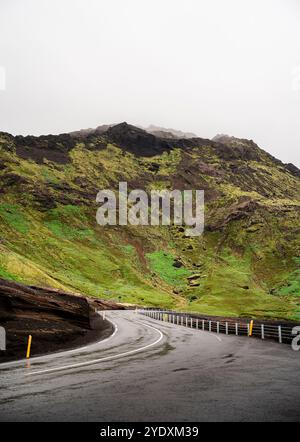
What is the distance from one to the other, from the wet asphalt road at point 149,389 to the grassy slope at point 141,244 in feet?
186

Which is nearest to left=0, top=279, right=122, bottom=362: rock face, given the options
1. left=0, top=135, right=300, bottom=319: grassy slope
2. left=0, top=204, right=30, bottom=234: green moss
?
left=0, top=135, right=300, bottom=319: grassy slope

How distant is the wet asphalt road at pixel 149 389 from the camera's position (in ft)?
24.2

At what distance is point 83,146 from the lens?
596ft

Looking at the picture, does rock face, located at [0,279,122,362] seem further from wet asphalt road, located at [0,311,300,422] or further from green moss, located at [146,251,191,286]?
green moss, located at [146,251,191,286]

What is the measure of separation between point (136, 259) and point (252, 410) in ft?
383

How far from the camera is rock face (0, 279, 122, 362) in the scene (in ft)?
65.5

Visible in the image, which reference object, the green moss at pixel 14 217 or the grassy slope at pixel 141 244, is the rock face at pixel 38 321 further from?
the green moss at pixel 14 217

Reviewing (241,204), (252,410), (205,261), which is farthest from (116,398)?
(241,204)

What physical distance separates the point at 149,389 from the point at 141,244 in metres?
123

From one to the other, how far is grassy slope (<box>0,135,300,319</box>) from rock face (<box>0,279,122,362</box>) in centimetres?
4148

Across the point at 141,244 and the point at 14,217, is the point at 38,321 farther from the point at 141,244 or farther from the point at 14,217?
the point at 141,244

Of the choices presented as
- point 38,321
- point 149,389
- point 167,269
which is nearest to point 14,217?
point 167,269

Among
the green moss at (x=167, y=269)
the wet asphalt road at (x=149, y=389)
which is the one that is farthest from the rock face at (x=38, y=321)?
the green moss at (x=167, y=269)

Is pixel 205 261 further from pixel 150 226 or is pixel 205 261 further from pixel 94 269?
pixel 94 269
